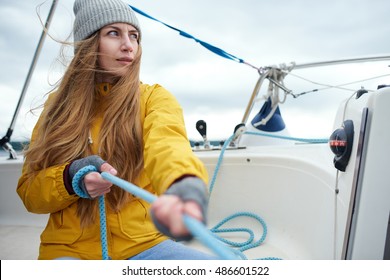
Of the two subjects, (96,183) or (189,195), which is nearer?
(189,195)

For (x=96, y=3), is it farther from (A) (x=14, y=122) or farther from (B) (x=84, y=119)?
(A) (x=14, y=122)

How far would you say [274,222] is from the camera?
1601 mm

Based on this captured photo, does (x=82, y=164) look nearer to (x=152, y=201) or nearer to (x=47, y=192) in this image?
(x=47, y=192)

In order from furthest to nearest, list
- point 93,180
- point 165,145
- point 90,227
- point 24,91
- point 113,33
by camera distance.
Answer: point 24,91, point 113,33, point 90,227, point 93,180, point 165,145

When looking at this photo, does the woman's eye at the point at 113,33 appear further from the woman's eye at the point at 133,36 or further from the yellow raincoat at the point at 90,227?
the yellow raincoat at the point at 90,227

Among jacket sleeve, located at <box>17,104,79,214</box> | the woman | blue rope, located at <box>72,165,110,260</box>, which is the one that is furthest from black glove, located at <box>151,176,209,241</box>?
jacket sleeve, located at <box>17,104,79,214</box>

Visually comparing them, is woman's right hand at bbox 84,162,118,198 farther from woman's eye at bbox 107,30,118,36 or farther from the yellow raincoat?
woman's eye at bbox 107,30,118,36

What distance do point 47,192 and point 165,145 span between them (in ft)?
1.38

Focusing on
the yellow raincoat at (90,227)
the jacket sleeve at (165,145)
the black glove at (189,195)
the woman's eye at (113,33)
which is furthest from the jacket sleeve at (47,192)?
the black glove at (189,195)

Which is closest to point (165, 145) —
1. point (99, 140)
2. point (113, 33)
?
point (99, 140)

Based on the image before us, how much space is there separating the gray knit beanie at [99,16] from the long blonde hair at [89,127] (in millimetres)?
33

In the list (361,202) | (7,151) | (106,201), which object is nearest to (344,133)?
(361,202)

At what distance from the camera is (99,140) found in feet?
3.04

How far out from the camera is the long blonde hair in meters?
0.91
